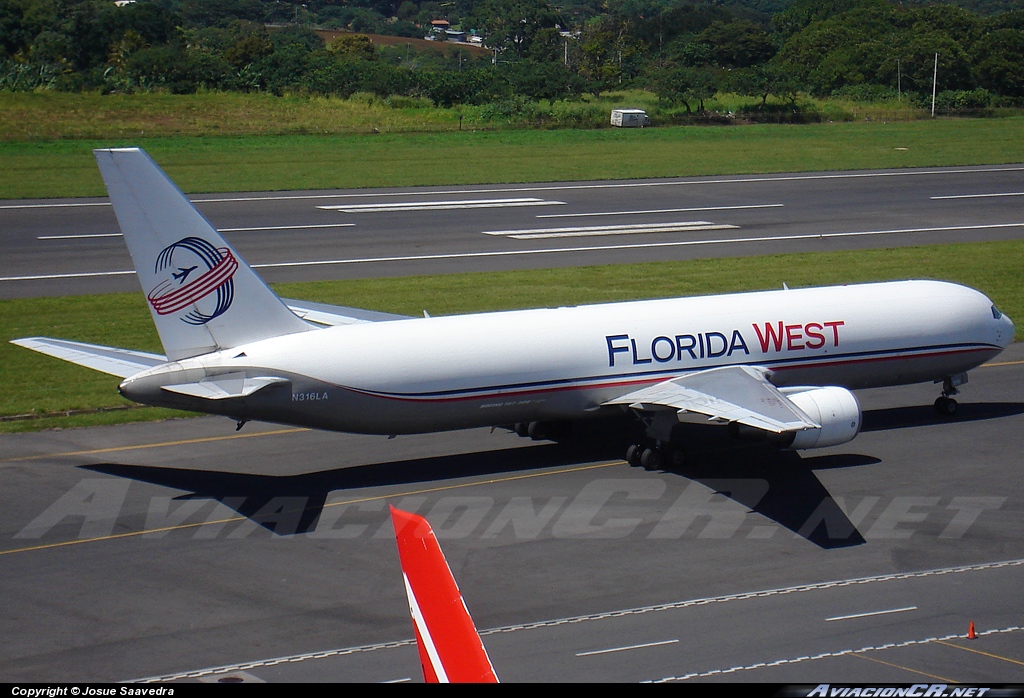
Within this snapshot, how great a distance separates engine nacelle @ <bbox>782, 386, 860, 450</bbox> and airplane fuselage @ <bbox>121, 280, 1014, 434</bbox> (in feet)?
12.6

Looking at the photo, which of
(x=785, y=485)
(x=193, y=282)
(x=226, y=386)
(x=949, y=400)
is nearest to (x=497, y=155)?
(x=949, y=400)

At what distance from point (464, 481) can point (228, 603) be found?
337 inches

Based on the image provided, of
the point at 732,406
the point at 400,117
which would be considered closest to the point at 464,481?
the point at 732,406

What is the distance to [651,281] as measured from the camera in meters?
53.6

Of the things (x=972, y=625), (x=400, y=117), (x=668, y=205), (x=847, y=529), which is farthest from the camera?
(x=400, y=117)

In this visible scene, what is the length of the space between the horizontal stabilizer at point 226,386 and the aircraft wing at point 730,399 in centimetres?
939

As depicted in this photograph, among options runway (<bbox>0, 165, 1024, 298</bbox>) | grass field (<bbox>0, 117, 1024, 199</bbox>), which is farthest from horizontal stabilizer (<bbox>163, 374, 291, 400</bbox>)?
grass field (<bbox>0, 117, 1024, 199</bbox>)

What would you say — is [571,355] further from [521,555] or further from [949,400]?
[949,400]

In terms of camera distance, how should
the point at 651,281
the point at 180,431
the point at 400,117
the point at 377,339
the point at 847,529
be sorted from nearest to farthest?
the point at 847,529, the point at 377,339, the point at 180,431, the point at 651,281, the point at 400,117

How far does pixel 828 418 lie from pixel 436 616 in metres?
20.8

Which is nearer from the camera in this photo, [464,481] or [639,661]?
[639,661]

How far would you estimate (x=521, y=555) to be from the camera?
25.4m

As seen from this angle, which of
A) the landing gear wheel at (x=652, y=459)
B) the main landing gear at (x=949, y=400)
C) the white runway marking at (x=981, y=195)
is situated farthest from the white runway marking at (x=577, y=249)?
the landing gear wheel at (x=652, y=459)

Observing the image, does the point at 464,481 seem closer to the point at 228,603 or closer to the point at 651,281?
the point at 228,603
